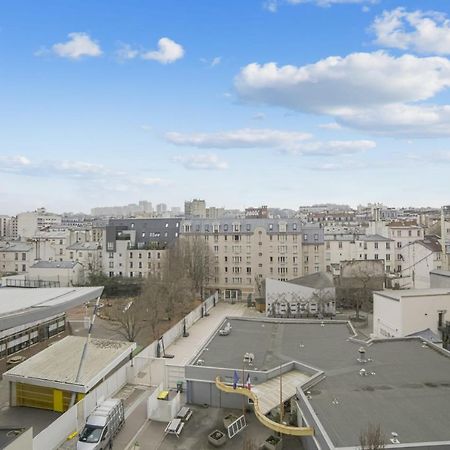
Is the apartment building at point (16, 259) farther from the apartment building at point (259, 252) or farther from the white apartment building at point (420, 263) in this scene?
the white apartment building at point (420, 263)

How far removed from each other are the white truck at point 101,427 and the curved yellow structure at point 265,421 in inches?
155

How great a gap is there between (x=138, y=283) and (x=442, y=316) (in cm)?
3060

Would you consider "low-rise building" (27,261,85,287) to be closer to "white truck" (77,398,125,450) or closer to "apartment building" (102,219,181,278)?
"apartment building" (102,219,181,278)

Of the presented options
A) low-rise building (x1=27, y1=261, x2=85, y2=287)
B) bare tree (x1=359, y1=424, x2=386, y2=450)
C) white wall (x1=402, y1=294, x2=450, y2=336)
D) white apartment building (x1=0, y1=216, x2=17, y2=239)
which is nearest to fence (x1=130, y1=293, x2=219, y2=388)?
bare tree (x1=359, y1=424, x2=386, y2=450)

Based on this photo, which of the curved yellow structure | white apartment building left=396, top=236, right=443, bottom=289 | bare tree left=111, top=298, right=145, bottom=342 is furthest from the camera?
white apartment building left=396, top=236, right=443, bottom=289

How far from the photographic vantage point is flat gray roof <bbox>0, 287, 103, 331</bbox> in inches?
619

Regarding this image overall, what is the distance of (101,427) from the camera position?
14.6 m

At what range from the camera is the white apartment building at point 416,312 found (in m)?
23.8

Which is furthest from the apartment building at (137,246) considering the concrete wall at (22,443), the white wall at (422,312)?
the concrete wall at (22,443)

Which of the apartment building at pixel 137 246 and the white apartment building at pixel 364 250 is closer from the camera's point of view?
the white apartment building at pixel 364 250

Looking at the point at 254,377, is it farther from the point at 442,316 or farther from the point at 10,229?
the point at 10,229

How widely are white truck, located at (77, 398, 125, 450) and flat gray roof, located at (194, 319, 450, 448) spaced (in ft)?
13.4

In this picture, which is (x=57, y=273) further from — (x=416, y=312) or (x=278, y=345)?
(x=416, y=312)

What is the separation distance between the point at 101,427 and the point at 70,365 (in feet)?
17.5
